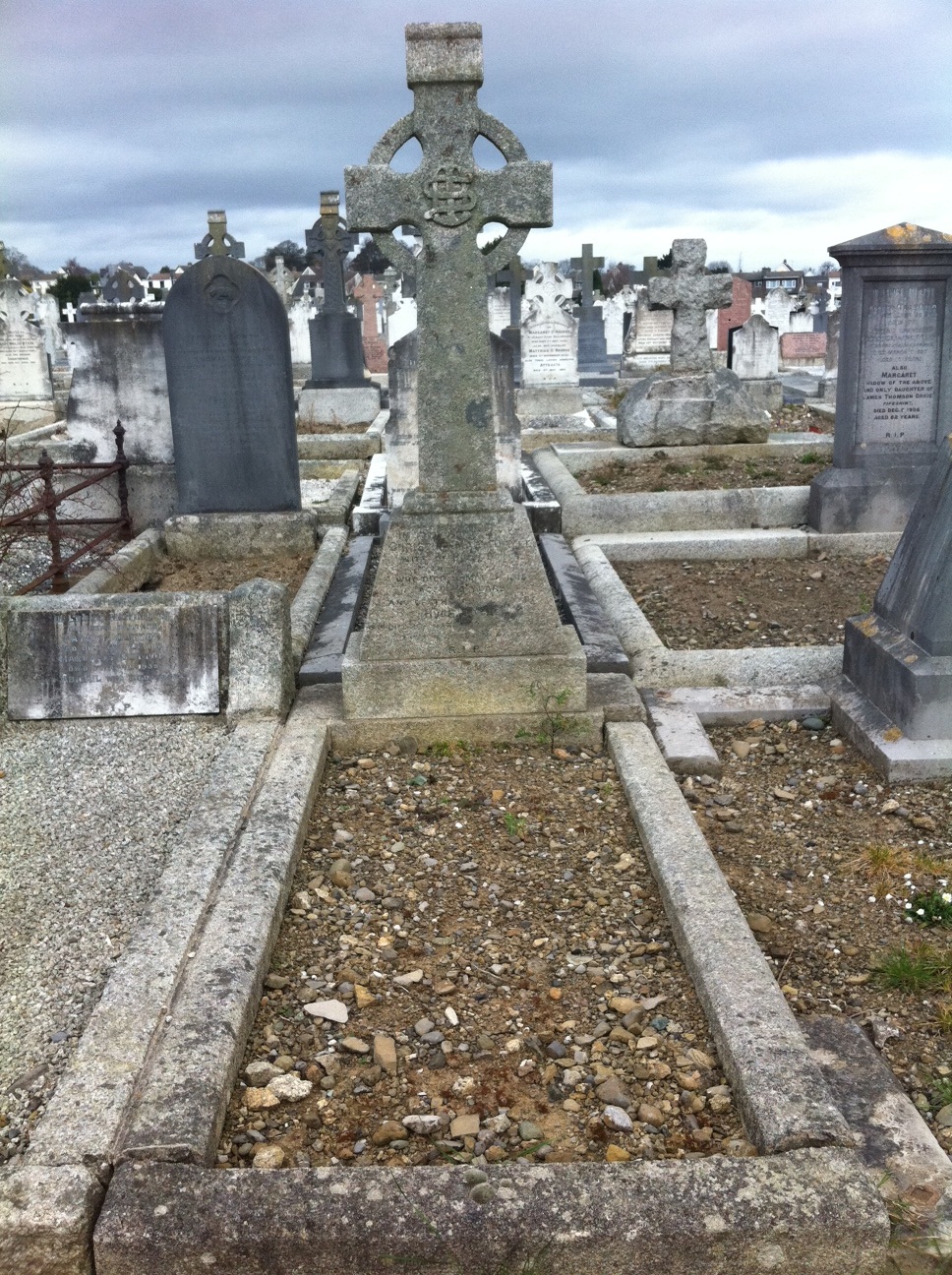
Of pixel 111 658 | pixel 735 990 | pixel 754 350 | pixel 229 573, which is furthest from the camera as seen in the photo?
pixel 754 350

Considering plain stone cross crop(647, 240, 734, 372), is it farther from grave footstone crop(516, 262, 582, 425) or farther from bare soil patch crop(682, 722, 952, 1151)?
bare soil patch crop(682, 722, 952, 1151)

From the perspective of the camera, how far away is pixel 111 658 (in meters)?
4.52

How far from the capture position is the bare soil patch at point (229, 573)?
681cm

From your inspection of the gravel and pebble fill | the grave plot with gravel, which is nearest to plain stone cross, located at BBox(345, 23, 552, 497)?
the grave plot with gravel

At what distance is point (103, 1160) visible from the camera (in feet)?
6.86

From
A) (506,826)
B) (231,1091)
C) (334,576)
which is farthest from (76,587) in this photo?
(231,1091)

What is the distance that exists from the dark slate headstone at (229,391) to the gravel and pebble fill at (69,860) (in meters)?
3.33

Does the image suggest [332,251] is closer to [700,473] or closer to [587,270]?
[700,473]

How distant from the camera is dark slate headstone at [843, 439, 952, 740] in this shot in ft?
13.3

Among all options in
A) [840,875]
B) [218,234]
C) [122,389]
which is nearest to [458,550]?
[840,875]

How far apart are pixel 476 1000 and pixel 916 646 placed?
233 cm

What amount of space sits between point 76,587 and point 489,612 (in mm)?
2705

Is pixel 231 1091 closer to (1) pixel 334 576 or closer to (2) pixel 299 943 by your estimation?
(2) pixel 299 943

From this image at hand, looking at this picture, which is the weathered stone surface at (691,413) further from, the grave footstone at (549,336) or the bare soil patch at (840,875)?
the bare soil patch at (840,875)
